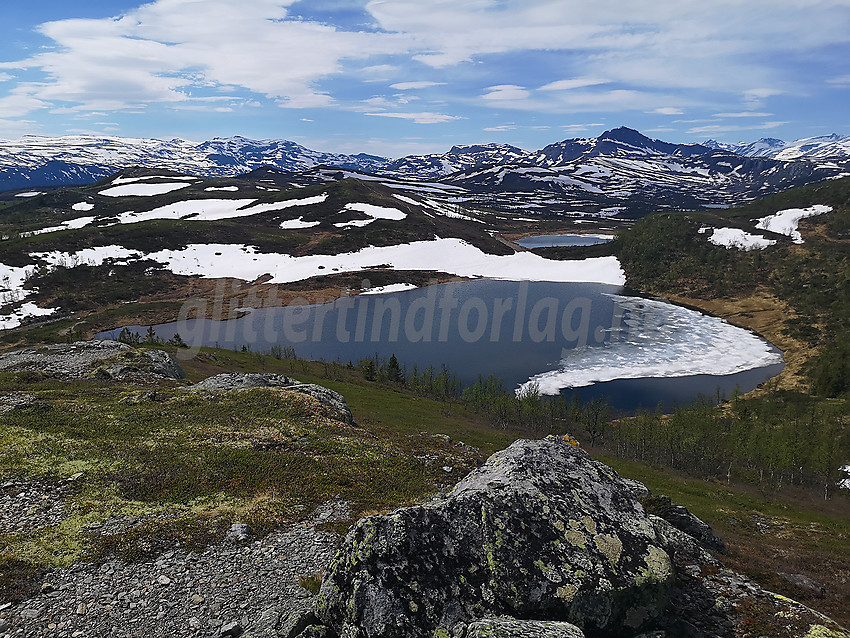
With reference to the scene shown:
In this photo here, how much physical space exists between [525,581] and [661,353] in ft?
326

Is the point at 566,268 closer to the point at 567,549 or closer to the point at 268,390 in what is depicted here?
the point at 268,390

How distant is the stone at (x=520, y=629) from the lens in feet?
29.4

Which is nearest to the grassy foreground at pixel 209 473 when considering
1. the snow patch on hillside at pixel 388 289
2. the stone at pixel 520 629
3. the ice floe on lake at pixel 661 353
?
the stone at pixel 520 629

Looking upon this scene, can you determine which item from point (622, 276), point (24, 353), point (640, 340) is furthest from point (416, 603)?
point (622, 276)

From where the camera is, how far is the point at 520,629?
9086mm

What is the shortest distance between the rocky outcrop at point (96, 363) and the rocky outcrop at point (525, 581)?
118 feet

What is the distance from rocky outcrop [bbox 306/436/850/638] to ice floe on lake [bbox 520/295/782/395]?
6927cm

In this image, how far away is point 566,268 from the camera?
182 m

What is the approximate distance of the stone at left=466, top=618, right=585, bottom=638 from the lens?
8961 millimetres

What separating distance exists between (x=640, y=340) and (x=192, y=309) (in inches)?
4455

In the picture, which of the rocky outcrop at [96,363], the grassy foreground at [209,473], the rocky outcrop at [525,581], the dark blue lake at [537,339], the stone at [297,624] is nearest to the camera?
the rocky outcrop at [525,581]

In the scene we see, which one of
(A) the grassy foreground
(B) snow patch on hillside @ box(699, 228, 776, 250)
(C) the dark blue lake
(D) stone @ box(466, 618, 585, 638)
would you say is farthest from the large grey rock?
(B) snow patch on hillside @ box(699, 228, 776, 250)

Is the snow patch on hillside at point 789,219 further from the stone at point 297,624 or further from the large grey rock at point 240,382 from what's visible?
the stone at point 297,624

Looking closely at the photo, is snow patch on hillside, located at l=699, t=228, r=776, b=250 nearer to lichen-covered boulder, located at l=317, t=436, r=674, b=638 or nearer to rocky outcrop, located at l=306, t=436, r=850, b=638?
rocky outcrop, located at l=306, t=436, r=850, b=638
